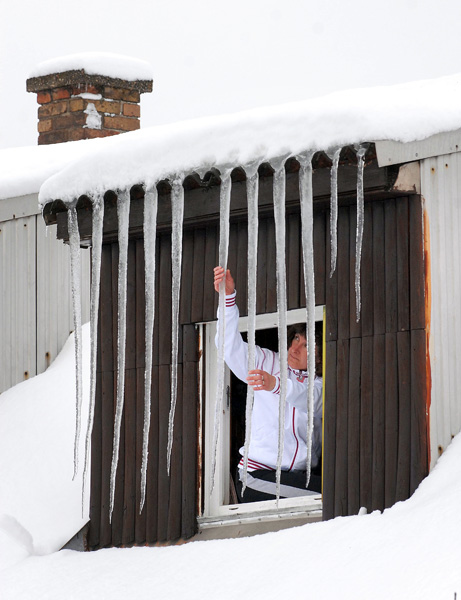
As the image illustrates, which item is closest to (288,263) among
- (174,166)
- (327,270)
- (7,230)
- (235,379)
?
(327,270)

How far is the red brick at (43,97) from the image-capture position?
491 inches

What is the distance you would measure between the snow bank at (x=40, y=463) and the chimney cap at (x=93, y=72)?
2949 mm

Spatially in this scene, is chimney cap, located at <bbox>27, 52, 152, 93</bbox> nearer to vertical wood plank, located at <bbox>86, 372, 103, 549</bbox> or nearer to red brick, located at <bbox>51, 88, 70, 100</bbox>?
red brick, located at <bbox>51, 88, 70, 100</bbox>

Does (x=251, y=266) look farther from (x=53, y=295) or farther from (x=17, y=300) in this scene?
(x=17, y=300)

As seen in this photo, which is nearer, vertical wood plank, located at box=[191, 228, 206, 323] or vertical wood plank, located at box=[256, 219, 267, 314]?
vertical wood plank, located at box=[256, 219, 267, 314]

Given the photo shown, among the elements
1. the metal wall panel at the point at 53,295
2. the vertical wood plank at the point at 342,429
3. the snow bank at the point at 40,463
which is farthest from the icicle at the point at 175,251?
the metal wall panel at the point at 53,295

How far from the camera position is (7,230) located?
34.8ft

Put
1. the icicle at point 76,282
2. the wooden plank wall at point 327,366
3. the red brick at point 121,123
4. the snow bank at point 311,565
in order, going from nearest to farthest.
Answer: the snow bank at point 311,565 → the wooden plank wall at point 327,366 → the icicle at point 76,282 → the red brick at point 121,123

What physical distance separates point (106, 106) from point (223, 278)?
5824 mm

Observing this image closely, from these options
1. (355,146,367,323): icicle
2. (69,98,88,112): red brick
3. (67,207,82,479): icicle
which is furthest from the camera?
(69,98,88,112): red brick

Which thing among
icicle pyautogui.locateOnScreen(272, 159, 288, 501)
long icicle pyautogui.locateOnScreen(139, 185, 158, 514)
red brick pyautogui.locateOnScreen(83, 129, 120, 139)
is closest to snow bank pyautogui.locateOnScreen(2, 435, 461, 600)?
icicle pyautogui.locateOnScreen(272, 159, 288, 501)

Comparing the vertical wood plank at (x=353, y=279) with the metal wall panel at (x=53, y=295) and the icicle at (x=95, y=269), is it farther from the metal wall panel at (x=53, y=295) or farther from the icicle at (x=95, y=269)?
the metal wall panel at (x=53, y=295)

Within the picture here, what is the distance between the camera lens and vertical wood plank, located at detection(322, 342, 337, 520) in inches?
264

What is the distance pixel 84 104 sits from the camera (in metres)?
12.2
